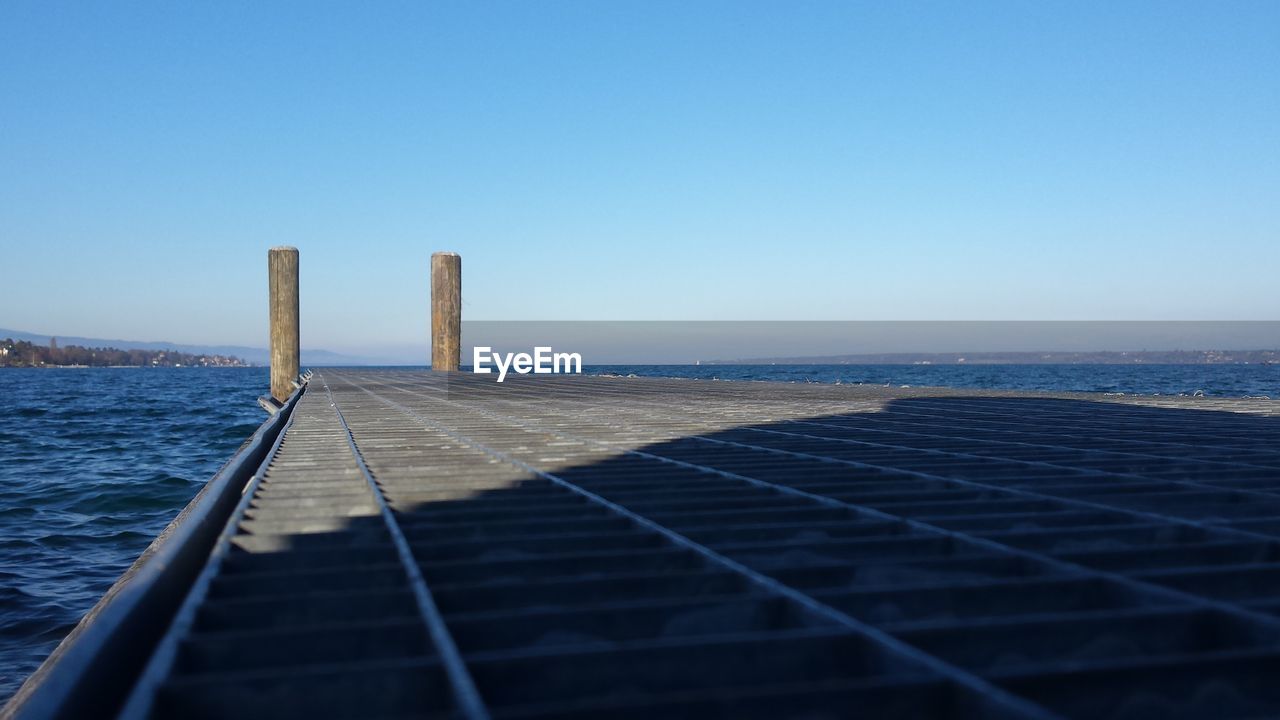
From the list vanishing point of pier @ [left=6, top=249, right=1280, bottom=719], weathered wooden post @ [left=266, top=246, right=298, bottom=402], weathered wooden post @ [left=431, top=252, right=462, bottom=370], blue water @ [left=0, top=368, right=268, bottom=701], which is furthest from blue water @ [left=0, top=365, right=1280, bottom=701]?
weathered wooden post @ [left=431, top=252, right=462, bottom=370]

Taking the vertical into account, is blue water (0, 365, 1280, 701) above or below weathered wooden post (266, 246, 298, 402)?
below

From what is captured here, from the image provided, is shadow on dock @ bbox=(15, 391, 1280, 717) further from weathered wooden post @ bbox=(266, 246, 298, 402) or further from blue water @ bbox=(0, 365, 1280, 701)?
weathered wooden post @ bbox=(266, 246, 298, 402)

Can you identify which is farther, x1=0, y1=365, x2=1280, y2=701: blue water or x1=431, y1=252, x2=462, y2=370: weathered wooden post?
x1=431, y1=252, x2=462, y2=370: weathered wooden post

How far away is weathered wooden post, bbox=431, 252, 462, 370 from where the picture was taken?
2702 cm

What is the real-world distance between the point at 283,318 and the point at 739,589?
879 inches

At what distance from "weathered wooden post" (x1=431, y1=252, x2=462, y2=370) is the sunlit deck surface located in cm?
2055

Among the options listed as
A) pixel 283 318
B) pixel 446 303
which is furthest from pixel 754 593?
pixel 446 303

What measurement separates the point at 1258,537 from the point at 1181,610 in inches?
54.9

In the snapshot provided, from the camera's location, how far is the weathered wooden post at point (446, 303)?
88.6 ft

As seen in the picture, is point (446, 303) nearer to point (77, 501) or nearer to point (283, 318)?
point (283, 318)

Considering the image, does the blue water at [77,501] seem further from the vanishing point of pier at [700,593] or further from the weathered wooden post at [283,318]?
the vanishing point of pier at [700,593]

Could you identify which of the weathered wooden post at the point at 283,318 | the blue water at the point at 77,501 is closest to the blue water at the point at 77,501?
the blue water at the point at 77,501

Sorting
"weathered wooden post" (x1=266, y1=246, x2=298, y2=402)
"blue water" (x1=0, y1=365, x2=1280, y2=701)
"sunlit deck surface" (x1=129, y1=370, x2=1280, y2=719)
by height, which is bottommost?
"blue water" (x1=0, y1=365, x2=1280, y2=701)

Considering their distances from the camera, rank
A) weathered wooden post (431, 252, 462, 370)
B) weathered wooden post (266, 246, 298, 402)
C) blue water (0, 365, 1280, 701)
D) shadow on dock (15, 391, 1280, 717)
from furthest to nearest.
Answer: weathered wooden post (431, 252, 462, 370) < weathered wooden post (266, 246, 298, 402) < blue water (0, 365, 1280, 701) < shadow on dock (15, 391, 1280, 717)
